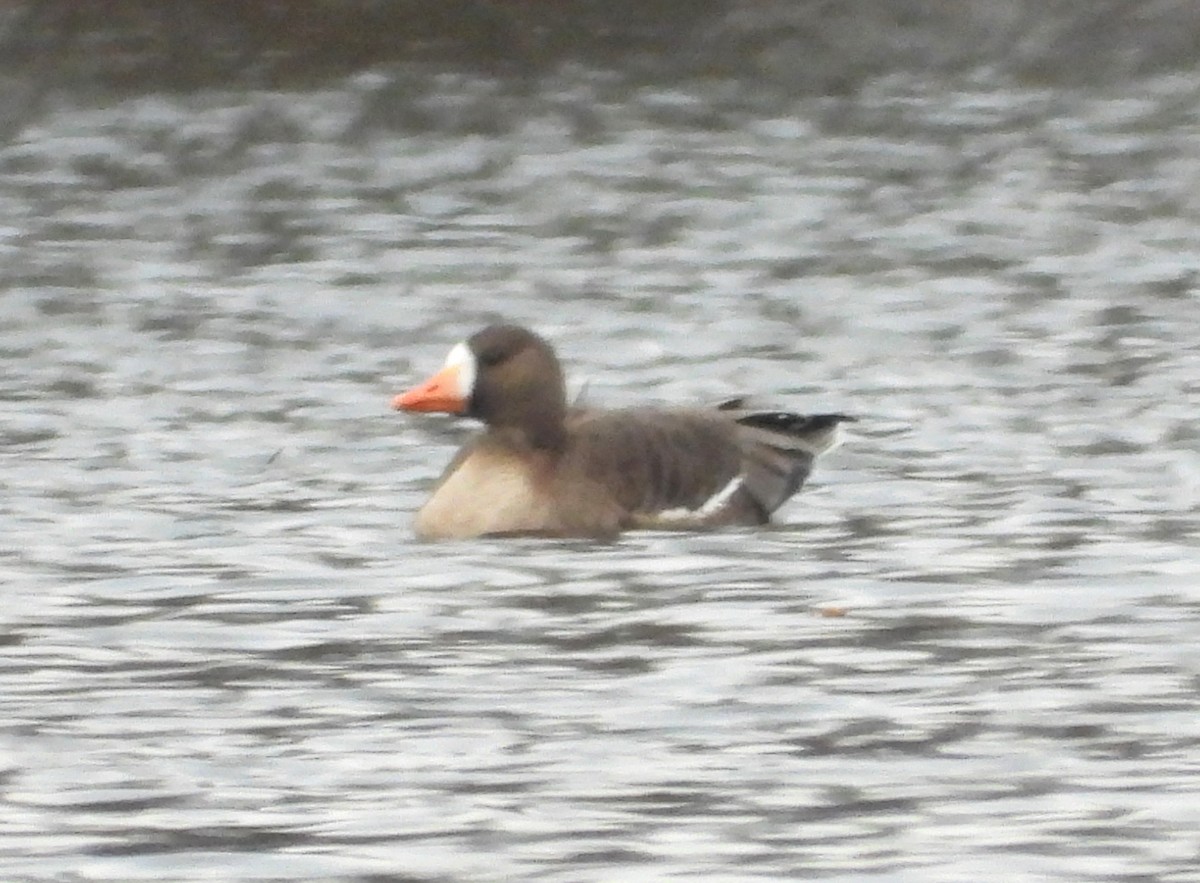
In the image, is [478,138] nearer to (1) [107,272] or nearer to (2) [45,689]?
(1) [107,272]

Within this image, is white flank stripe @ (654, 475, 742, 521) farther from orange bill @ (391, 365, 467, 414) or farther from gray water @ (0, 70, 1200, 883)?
orange bill @ (391, 365, 467, 414)

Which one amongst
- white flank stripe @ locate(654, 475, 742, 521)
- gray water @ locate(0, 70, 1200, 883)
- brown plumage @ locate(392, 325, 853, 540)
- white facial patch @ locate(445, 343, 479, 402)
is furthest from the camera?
white facial patch @ locate(445, 343, 479, 402)

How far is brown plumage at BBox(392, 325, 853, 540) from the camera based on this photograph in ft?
45.0

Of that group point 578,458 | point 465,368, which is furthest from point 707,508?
point 465,368

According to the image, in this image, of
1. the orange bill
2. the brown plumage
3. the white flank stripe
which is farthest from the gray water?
the orange bill

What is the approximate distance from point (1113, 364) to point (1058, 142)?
10.0 meters

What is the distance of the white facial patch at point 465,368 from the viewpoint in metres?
14.0

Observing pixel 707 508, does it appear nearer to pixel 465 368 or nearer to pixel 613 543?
pixel 613 543

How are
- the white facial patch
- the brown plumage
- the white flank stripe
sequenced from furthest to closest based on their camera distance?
the white facial patch, the white flank stripe, the brown plumage

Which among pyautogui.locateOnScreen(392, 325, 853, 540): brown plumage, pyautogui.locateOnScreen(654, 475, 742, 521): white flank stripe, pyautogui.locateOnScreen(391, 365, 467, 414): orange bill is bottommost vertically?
pyautogui.locateOnScreen(654, 475, 742, 521): white flank stripe

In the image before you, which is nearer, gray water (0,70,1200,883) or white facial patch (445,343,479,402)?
gray water (0,70,1200,883)

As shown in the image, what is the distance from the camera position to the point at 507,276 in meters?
21.6

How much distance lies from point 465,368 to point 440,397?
0.58 feet

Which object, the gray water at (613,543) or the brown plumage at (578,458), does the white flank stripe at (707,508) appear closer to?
the brown plumage at (578,458)
